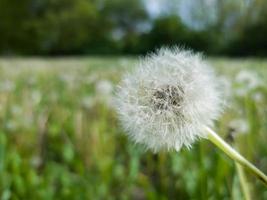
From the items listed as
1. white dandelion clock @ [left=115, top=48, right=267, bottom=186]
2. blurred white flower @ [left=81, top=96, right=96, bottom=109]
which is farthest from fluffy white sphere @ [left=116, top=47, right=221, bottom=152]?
blurred white flower @ [left=81, top=96, right=96, bottom=109]

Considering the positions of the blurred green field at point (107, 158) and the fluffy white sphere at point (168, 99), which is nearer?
the fluffy white sphere at point (168, 99)

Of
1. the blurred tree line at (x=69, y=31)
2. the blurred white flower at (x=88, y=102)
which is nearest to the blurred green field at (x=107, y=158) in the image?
the blurred white flower at (x=88, y=102)

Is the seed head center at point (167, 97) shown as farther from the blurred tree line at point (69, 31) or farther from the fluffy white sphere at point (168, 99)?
the blurred tree line at point (69, 31)

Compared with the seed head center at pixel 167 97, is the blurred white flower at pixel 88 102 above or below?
above

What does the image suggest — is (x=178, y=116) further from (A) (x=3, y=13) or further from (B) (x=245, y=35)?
(A) (x=3, y=13)

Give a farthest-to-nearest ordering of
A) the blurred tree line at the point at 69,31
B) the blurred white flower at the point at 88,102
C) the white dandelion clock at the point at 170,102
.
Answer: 1. the blurred tree line at the point at 69,31
2. the blurred white flower at the point at 88,102
3. the white dandelion clock at the point at 170,102

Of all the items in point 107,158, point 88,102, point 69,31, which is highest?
point 69,31

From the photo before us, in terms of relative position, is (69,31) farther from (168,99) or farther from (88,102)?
(168,99)

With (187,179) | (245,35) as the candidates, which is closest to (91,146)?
(187,179)

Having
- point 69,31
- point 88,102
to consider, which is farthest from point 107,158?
point 69,31
